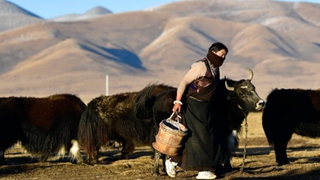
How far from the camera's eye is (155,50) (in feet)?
474

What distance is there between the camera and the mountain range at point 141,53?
108 m

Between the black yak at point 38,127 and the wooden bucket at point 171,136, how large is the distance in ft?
14.2

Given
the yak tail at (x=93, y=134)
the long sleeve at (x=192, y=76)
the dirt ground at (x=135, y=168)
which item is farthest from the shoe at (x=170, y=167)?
the yak tail at (x=93, y=134)

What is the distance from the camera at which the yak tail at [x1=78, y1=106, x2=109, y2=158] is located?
12766 mm

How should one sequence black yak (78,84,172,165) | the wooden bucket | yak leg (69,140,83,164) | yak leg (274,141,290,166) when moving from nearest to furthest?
the wooden bucket < yak leg (274,141,290,166) < black yak (78,84,172,165) < yak leg (69,140,83,164)

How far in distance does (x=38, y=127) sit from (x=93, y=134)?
3.30 feet

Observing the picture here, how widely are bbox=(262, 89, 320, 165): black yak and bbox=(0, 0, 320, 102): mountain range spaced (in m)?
77.4

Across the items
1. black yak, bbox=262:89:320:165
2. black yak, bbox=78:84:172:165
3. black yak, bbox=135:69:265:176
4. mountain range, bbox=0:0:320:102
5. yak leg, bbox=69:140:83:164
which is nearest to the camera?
black yak, bbox=135:69:265:176

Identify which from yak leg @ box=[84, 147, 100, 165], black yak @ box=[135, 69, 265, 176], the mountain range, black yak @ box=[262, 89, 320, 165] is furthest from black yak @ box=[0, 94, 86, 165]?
the mountain range

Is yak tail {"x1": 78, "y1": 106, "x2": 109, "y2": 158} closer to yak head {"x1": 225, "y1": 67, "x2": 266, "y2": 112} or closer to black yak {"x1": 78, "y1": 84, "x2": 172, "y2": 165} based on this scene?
black yak {"x1": 78, "y1": 84, "x2": 172, "y2": 165}

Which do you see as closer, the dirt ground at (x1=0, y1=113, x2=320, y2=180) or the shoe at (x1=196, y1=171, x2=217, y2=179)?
the shoe at (x1=196, y1=171, x2=217, y2=179)

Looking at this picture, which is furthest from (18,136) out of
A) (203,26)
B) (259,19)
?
(259,19)

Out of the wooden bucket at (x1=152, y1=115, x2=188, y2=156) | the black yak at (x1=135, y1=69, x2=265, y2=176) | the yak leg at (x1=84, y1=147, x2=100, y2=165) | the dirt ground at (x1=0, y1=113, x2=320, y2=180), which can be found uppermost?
the black yak at (x1=135, y1=69, x2=265, y2=176)

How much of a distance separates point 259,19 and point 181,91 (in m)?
189
